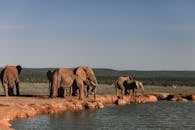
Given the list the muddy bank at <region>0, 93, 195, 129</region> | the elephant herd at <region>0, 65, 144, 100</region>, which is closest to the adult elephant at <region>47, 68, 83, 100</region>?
the elephant herd at <region>0, 65, 144, 100</region>

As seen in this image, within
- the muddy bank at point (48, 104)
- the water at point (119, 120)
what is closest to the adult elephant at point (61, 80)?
the muddy bank at point (48, 104)

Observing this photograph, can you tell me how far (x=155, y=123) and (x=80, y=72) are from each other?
15918mm

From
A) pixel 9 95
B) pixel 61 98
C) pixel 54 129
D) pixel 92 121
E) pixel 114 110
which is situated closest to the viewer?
pixel 54 129

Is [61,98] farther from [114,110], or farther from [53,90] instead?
[114,110]

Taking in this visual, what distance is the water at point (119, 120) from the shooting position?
30.0 metres

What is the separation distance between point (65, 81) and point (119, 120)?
11.3 metres

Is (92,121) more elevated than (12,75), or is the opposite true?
(12,75)

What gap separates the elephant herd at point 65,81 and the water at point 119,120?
4109mm

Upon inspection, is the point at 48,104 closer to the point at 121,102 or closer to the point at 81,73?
the point at 81,73

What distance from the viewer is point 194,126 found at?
30.9 meters

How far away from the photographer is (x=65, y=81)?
4397 cm

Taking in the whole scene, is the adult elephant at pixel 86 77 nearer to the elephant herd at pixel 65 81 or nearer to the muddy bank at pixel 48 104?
the elephant herd at pixel 65 81

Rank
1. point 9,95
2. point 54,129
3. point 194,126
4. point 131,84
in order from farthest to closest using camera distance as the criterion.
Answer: point 131,84
point 9,95
point 194,126
point 54,129

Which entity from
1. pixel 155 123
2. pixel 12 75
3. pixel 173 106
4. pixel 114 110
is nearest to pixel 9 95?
pixel 12 75
